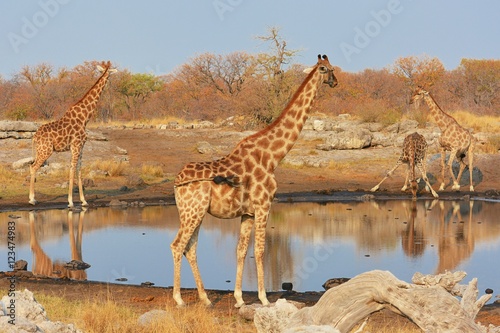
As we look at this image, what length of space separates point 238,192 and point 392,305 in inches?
157

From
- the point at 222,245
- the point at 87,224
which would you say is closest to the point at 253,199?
the point at 222,245

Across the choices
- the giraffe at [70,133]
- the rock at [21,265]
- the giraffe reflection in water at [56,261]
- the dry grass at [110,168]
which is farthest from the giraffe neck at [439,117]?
the rock at [21,265]

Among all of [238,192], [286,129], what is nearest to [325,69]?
[286,129]

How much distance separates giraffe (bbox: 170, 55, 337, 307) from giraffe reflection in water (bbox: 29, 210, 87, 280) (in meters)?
2.98

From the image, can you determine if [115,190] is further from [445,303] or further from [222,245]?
[445,303]

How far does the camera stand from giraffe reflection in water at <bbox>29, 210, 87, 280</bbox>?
41.3 ft

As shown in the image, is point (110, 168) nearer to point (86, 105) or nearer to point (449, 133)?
point (86, 105)

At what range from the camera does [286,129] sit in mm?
10531

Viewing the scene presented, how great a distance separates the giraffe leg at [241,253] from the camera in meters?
9.81

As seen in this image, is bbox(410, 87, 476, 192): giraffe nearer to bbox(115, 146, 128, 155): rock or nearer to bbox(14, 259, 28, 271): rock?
bbox(115, 146, 128, 155): rock

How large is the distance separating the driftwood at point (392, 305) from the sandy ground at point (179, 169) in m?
4.06

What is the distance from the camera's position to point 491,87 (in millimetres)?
60469

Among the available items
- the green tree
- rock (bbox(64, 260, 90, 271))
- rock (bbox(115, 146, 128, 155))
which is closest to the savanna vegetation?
the green tree

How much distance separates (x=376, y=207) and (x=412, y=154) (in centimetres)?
318
